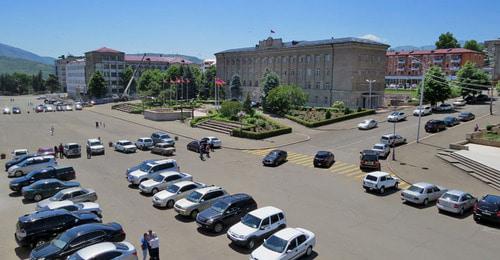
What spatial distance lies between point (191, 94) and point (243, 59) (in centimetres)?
1838

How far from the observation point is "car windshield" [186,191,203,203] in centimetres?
2094

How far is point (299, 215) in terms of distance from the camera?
21.2m

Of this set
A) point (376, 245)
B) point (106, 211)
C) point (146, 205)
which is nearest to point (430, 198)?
point (376, 245)

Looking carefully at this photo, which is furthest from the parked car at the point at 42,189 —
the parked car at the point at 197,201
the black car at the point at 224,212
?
A: the black car at the point at 224,212

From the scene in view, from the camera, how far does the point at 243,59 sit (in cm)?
9981

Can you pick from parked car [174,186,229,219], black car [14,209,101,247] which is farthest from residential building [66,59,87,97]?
black car [14,209,101,247]

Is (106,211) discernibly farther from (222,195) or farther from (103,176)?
(103,176)

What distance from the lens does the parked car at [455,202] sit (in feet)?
71.5

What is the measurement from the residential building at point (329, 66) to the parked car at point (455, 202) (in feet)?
155

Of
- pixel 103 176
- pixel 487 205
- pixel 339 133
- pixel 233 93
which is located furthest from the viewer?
pixel 233 93

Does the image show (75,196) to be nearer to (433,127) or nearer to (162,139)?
(162,139)

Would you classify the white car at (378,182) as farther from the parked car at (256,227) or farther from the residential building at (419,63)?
the residential building at (419,63)

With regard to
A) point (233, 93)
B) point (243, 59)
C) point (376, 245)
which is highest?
point (243, 59)

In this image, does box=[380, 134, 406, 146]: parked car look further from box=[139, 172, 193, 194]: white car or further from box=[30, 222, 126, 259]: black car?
box=[30, 222, 126, 259]: black car
